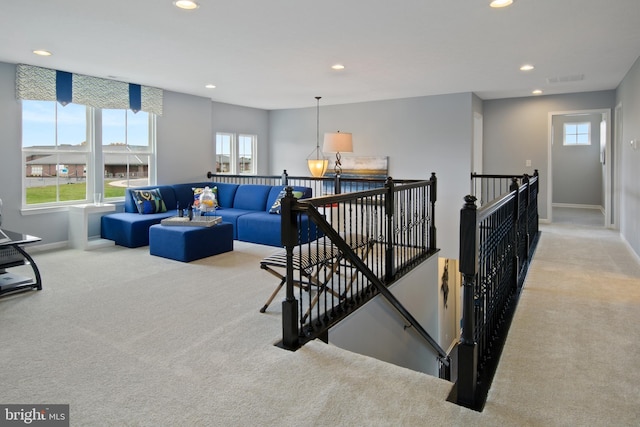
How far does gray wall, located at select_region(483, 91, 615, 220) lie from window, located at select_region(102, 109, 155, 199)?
20.7 ft

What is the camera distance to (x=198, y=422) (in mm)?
1905

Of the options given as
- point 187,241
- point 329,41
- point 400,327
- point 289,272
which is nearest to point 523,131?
point 329,41

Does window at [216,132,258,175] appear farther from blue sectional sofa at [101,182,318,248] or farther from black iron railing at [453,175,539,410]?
black iron railing at [453,175,539,410]

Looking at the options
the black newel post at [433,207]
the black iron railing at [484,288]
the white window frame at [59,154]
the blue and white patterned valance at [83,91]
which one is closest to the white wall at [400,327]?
the black newel post at [433,207]

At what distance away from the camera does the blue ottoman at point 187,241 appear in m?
4.90

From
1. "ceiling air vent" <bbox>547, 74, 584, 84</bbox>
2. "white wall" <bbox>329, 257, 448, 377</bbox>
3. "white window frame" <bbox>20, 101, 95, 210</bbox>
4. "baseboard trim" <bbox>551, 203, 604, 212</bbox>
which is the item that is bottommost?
"white wall" <bbox>329, 257, 448, 377</bbox>

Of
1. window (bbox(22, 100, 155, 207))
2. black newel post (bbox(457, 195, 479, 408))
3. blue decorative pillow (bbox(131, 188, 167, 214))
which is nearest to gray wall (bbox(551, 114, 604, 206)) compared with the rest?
blue decorative pillow (bbox(131, 188, 167, 214))

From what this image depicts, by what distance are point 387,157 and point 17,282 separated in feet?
20.4

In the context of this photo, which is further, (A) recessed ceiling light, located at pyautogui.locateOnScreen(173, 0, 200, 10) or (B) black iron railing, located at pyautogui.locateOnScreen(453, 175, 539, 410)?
(A) recessed ceiling light, located at pyautogui.locateOnScreen(173, 0, 200, 10)

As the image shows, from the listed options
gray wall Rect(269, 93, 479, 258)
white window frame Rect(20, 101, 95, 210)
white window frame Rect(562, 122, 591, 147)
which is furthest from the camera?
white window frame Rect(562, 122, 591, 147)

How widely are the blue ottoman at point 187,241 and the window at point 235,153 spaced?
3.57 m

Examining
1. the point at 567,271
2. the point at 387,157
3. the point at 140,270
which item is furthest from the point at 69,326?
the point at 387,157

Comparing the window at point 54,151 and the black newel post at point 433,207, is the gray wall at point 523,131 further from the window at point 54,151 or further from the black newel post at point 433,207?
the window at point 54,151

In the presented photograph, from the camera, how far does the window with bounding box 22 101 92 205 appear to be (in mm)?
5512
